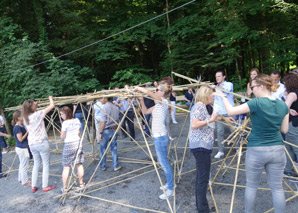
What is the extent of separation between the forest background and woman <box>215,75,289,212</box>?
30.7ft

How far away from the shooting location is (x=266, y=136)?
2.17 metres

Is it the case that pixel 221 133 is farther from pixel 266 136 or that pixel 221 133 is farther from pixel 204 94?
pixel 266 136

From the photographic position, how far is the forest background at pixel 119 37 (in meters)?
10.1

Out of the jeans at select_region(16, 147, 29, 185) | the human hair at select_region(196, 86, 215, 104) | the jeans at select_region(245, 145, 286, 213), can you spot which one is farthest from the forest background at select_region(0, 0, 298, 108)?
the jeans at select_region(245, 145, 286, 213)

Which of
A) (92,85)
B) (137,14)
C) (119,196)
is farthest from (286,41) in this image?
(119,196)

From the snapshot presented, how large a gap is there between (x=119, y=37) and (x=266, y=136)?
42.9 ft

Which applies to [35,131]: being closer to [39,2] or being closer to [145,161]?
[145,161]

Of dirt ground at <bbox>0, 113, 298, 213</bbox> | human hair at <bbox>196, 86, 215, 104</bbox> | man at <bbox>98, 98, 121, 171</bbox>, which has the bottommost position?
dirt ground at <bbox>0, 113, 298, 213</bbox>

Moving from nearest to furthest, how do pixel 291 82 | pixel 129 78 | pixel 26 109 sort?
1. pixel 291 82
2. pixel 26 109
3. pixel 129 78

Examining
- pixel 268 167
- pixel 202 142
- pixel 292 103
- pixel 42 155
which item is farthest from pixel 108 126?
pixel 292 103

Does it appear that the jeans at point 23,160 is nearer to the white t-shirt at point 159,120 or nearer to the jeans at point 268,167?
the white t-shirt at point 159,120

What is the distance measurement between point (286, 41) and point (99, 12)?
1166cm

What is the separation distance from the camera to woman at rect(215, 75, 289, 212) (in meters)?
2.13

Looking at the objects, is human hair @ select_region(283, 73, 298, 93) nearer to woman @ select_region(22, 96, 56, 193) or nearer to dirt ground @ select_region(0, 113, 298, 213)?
dirt ground @ select_region(0, 113, 298, 213)
